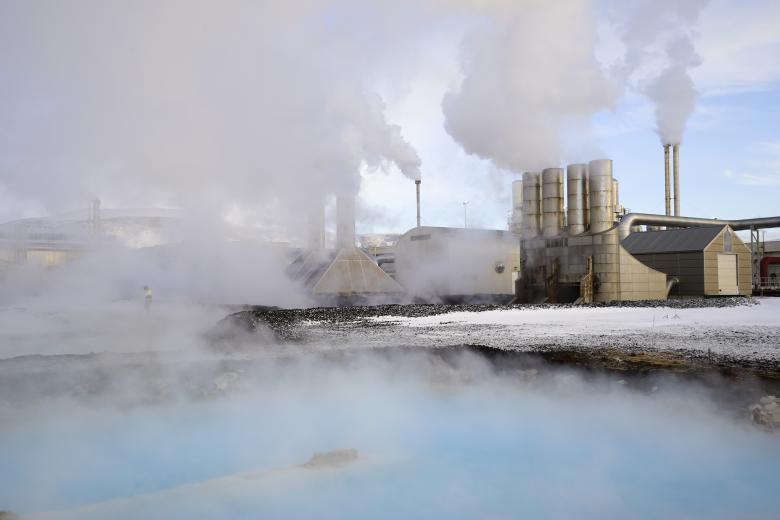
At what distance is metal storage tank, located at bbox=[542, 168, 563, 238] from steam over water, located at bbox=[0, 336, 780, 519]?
22.3 metres

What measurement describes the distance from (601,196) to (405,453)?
2523cm

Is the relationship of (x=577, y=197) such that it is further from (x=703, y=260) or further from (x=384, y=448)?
(x=384, y=448)

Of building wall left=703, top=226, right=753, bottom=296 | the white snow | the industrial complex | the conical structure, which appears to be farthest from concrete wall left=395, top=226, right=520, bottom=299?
building wall left=703, top=226, right=753, bottom=296

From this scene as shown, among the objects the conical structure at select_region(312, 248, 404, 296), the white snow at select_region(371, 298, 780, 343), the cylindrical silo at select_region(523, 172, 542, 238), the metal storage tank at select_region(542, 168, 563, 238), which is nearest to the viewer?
the white snow at select_region(371, 298, 780, 343)

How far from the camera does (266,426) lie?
8609 millimetres

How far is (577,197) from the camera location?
31.3m

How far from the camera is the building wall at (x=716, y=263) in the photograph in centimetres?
3222

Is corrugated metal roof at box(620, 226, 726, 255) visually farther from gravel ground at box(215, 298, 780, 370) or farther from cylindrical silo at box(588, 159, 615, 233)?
gravel ground at box(215, 298, 780, 370)

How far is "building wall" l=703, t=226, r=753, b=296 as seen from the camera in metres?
32.2

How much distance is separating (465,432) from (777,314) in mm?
16255

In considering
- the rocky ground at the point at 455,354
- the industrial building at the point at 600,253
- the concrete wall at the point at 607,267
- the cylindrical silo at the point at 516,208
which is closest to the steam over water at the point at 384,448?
the rocky ground at the point at 455,354

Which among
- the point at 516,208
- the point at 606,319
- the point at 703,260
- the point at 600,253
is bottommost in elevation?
the point at 606,319

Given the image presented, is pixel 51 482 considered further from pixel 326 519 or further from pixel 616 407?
pixel 616 407

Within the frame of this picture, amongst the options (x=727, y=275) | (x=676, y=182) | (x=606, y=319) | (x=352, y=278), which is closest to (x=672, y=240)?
(x=727, y=275)
